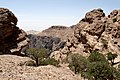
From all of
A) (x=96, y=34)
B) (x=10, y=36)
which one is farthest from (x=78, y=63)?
(x=96, y=34)

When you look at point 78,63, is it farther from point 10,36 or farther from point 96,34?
point 96,34

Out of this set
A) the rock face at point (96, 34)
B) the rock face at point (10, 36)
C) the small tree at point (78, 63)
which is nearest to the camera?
the small tree at point (78, 63)

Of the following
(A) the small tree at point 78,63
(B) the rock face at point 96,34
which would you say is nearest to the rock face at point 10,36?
(A) the small tree at point 78,63

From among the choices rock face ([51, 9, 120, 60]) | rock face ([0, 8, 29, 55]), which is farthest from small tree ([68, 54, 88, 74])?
rock face ([51, 9, 120, 60])

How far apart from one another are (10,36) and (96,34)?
38866 mm

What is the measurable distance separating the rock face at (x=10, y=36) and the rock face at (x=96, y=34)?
3216 cm

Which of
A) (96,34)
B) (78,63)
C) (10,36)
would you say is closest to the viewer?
(78,63)

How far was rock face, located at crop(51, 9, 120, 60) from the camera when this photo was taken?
91.2 metres

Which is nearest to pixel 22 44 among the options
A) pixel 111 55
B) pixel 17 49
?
pixel 17 49

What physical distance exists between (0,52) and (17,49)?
789cm

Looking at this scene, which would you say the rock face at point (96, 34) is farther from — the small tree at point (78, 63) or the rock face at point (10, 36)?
the rock face at point (10, 36)

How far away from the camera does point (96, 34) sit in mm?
97375

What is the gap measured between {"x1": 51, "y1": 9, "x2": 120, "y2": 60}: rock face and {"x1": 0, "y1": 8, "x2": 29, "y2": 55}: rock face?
32158 millimetres

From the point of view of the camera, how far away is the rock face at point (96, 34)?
91.2 m
